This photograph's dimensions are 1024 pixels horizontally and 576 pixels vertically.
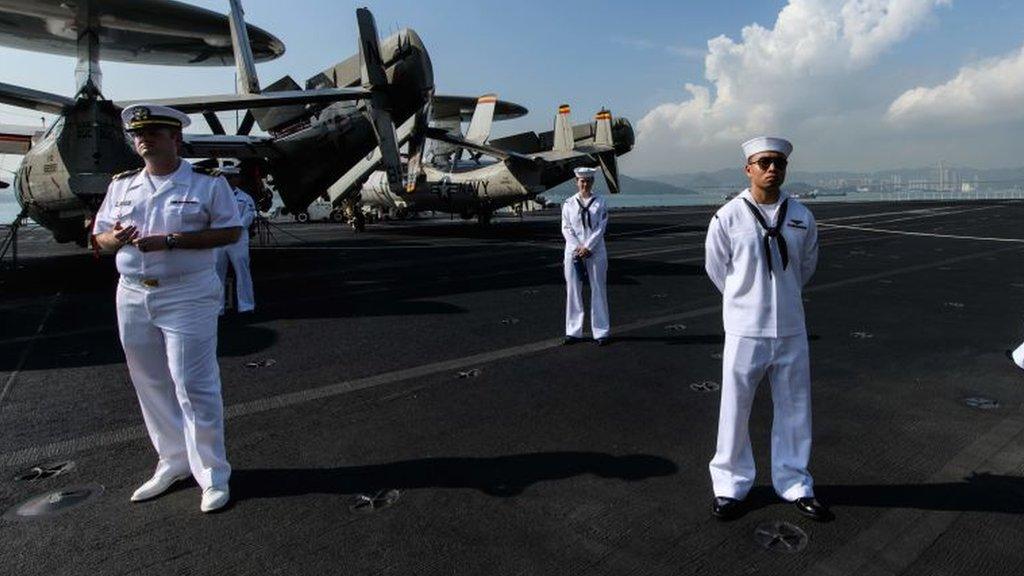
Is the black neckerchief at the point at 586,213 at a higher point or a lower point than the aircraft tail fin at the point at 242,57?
lower

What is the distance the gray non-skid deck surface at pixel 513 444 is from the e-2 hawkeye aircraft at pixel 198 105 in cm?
422

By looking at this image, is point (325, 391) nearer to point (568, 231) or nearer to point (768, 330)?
point (568, 231)

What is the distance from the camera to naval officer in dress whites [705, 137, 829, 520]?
10.1 feet

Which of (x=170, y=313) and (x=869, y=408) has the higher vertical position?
(x=170, y=313)

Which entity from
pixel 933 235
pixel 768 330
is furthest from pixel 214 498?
pixel 933 235

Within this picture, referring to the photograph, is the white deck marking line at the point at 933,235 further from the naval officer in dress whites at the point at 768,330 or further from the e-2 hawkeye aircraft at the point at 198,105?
the naval officer in dress whites at the point at 768,330

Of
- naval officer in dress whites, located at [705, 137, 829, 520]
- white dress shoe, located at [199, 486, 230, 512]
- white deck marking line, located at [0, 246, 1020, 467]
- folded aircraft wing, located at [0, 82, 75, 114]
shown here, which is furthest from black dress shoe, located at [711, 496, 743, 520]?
folded aircraft wing, located at [0, 82, 75, 114]

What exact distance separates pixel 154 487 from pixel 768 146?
410 cm

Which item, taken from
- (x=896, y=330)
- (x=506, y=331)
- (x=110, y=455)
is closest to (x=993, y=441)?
(x=896, y=330)

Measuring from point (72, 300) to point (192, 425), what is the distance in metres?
8.66

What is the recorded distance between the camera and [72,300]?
9.70 metres

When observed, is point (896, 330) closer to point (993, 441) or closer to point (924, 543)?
point (993, 441)

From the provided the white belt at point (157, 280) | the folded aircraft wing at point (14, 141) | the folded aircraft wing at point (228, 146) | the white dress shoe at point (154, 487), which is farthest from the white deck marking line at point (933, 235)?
the folded aircraft wing at point (14, 141)

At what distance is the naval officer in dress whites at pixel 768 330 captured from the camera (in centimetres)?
309
